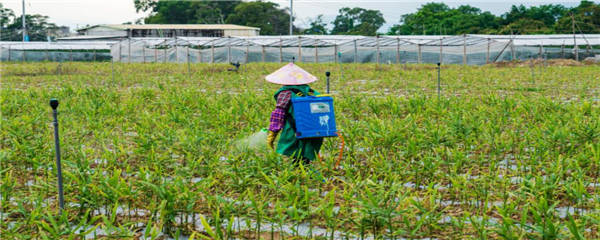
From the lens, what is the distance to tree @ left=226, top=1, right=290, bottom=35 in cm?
5725

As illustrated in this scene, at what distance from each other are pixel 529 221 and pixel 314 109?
1561 mm

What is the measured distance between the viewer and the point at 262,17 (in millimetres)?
57594

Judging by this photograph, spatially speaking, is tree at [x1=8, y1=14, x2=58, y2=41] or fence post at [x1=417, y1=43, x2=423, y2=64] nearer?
fence post at [x1=417, y1=43, x2=423, y2=64]

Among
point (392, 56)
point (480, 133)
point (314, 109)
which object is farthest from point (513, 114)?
point (392, 56)

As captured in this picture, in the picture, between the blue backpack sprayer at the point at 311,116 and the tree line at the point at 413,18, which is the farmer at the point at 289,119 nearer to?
the blue backpack sprayer at the point at 311,116

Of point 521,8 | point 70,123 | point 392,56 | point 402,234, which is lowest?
point 402,234

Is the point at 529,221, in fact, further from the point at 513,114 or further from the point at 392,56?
the point at 392,56

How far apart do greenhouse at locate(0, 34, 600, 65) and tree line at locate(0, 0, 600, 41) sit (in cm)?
140

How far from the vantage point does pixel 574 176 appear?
3.43 metres

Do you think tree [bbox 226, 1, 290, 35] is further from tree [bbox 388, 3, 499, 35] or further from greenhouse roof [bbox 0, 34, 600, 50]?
greenhouse roof [bbox 0, 34, 600, 50]

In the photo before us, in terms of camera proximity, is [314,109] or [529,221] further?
[314,109]

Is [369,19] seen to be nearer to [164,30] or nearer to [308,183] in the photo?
[164,30]

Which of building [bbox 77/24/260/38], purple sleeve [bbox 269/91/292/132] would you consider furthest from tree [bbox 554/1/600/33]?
purple sleeve [bbox 269/91/292/132]

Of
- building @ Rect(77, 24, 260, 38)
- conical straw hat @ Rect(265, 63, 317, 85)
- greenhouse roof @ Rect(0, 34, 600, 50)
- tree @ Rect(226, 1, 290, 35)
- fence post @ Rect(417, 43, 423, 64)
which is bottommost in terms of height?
conical straw hat @ Rect(265, 63, 317, 85)
